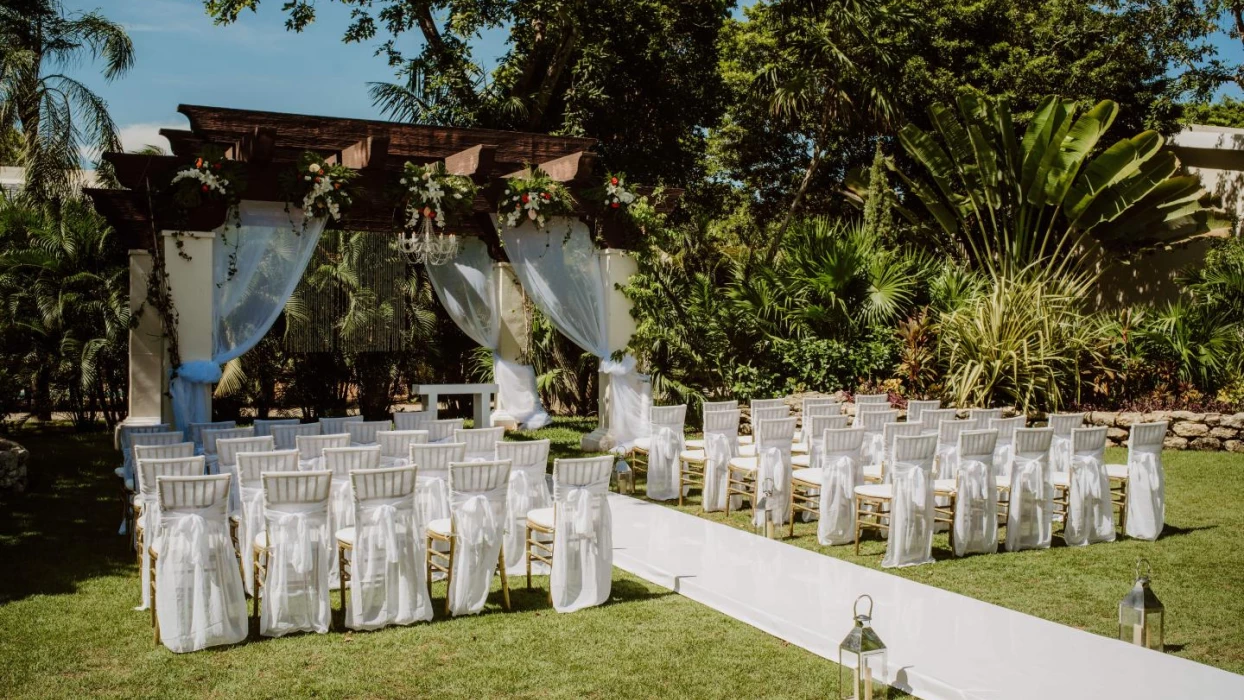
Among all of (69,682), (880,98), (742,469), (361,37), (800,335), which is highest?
(361,37)

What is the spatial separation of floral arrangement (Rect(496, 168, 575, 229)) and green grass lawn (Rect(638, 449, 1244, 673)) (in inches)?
160

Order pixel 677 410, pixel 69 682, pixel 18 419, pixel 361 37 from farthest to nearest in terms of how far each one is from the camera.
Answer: pixel 361 37 → pixel 18 419 → pixel 677 410 → pixel 69 682

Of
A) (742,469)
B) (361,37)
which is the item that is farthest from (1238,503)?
(361,37)

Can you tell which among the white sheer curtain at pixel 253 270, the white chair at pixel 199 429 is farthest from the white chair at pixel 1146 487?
the white sheer curtain at pixel 253 270

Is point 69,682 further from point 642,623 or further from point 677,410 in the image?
point 677,410

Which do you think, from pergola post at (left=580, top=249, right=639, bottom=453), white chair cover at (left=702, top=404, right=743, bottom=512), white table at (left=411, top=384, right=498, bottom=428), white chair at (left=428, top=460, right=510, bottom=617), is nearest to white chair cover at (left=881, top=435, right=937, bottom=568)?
white chair cover at (left=702, top=404, right=743, bottom=512)

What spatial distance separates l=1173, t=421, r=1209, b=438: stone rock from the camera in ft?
43.1

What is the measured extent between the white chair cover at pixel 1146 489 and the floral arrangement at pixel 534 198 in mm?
6600

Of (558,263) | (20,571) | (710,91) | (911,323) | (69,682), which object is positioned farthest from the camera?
(710,91)

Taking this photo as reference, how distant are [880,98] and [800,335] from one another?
566 cm

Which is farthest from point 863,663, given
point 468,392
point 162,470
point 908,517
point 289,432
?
point 468,392

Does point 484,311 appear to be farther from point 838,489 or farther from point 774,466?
point 838,489

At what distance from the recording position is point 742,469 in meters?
9.71

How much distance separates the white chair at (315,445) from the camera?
26.9 feet
